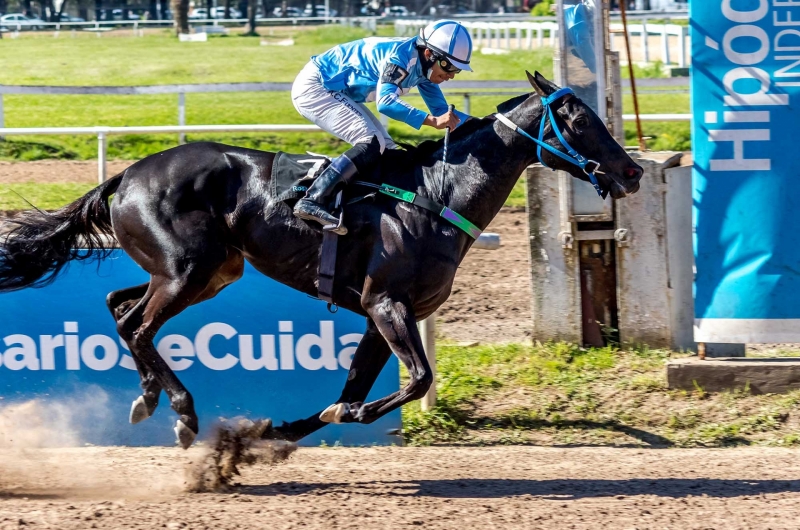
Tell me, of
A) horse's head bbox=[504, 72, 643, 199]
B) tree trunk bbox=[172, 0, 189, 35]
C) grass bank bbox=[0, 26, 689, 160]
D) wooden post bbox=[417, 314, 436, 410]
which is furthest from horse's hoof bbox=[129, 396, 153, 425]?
tree trunk bbox=[172, 0, 189, 35]

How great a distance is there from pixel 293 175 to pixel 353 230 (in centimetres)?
42

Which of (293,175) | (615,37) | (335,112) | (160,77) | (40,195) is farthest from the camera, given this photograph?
(615,37)

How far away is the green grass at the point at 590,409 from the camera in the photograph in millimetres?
5898

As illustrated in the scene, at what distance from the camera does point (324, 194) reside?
5.00 meters

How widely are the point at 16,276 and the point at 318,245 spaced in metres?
1.66

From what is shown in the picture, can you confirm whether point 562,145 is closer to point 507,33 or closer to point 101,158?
point 101,158

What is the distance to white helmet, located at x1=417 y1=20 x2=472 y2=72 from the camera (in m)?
4.99

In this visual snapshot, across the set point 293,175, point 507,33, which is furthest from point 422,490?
point 507,33

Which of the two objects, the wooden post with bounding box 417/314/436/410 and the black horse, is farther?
the wooden post with bounding box 417/314/436/410

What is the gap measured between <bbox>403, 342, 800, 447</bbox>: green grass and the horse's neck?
1.41 metres

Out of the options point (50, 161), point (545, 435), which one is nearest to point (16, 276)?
point (545, 435)

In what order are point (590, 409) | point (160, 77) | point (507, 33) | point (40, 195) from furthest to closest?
point (507, 33) → point (160, 77) → point (40, 195) → point (590, 409)

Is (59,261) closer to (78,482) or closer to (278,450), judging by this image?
(78,482)

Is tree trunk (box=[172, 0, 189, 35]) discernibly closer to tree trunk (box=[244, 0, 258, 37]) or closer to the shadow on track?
tree trunk (box=[244, 0, 258, 37])
